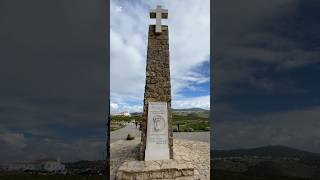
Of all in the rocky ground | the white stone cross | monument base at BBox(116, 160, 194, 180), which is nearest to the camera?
monument base at BBox(116, 160, 194, 180)

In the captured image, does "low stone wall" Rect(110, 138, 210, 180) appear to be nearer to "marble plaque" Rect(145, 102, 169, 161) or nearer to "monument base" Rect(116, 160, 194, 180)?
"monument base" Rect(116, 160, 194, 180)

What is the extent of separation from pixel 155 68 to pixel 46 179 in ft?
18.6

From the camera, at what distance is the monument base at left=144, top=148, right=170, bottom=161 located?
16.0 m

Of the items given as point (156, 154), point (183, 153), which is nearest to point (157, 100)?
point (156, 154)

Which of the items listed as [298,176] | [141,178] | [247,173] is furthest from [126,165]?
[298,176]

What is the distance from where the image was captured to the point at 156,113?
16188 mm

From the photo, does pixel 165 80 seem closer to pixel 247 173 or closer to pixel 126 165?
pixel 126 165

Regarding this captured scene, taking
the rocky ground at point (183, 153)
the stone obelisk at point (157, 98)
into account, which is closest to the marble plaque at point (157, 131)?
the stone obelisk at point (157, 98)

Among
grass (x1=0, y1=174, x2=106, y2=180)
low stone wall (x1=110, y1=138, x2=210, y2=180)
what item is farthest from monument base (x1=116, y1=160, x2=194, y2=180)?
grass (x1=0, y1=174, x2=106, y2=180)

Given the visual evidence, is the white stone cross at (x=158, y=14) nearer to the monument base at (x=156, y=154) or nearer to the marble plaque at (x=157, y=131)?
the marble plaque at (x=157, y=131)

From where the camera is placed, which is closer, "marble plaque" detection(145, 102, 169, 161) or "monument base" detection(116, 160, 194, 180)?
"monument base" detection(116, 160, 194, 180)

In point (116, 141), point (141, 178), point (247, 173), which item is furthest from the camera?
point (116, 141)

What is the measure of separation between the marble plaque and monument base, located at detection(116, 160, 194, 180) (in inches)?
38.0

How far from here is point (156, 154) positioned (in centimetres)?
1617
